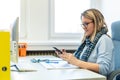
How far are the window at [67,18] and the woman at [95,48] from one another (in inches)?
34.7

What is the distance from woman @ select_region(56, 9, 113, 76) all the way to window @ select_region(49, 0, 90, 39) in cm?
88

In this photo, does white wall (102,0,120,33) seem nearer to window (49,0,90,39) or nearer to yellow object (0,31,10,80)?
window (49,0,90,39)

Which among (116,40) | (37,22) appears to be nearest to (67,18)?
(37,22)

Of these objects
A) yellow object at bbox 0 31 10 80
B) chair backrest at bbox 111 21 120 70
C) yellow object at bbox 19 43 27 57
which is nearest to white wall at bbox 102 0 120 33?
chair backrest at bbox 111 21 120 70

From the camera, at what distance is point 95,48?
1953 millimetres

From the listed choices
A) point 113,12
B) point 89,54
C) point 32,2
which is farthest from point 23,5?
point 89,54

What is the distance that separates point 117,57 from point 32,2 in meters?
1.25

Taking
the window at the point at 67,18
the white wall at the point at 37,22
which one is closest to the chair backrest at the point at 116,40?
the white wall at the point at 37,22

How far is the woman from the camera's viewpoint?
5.86 ft

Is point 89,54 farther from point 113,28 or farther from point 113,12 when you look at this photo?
point 113,12

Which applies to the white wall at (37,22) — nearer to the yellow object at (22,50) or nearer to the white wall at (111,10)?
the white wall at (111,10)

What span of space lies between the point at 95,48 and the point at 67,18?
4.10 feet

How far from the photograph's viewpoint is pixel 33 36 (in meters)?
2.89

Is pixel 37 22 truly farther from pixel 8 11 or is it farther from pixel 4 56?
pixel 4 56
